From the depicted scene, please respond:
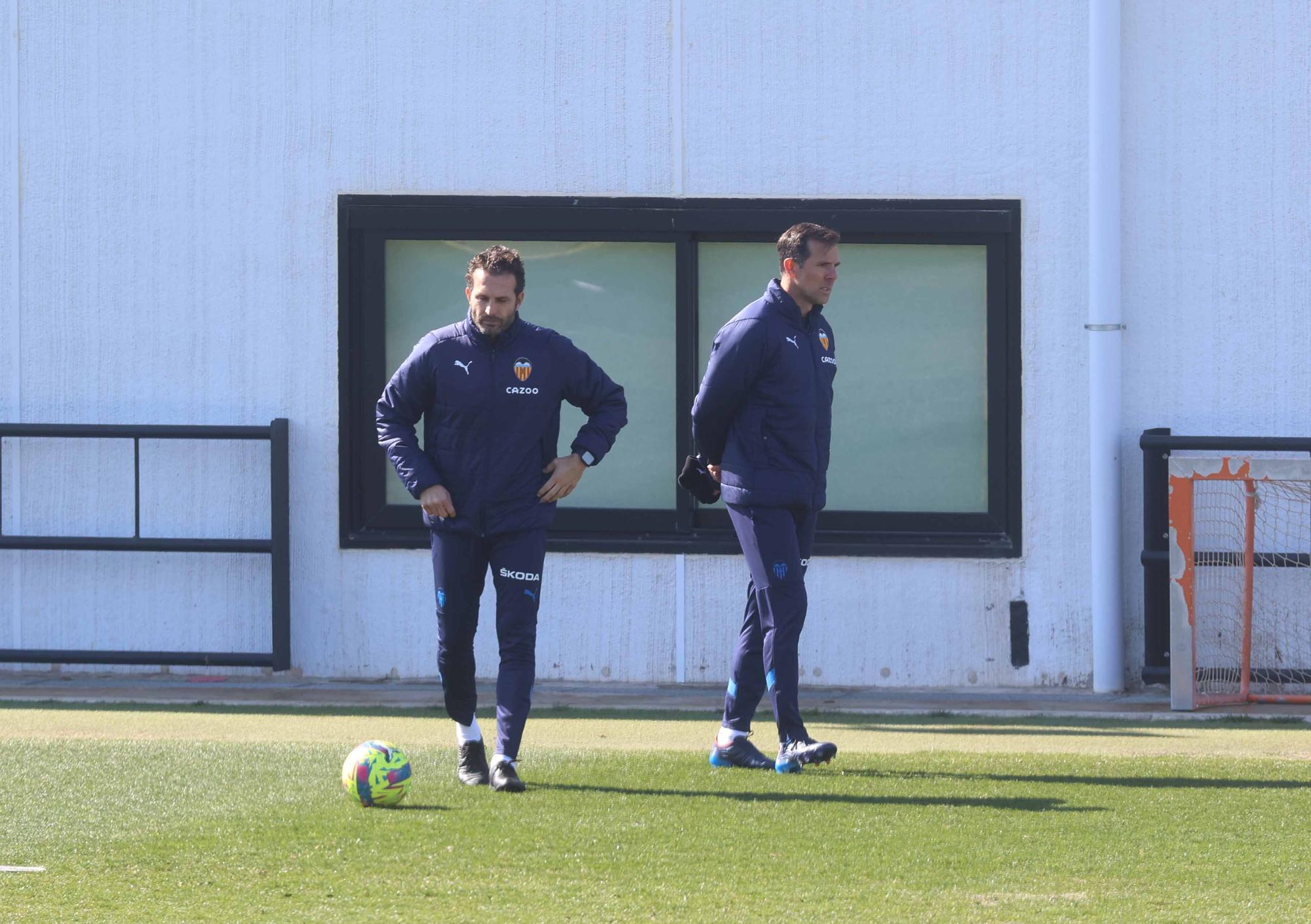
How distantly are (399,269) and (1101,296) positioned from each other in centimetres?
380

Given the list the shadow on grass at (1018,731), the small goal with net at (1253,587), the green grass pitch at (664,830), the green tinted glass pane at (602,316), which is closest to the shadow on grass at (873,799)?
the green grass pitch at (664,830)

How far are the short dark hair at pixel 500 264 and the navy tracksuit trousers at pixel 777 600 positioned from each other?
3.98ft

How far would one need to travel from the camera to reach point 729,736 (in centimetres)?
684

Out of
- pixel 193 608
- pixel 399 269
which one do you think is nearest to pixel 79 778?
pixel 193 608

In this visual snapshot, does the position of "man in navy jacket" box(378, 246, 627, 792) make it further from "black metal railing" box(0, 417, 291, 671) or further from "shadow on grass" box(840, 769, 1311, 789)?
"black metal railing" box(0, 417, 291, 671)

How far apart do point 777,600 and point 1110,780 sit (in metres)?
1.42

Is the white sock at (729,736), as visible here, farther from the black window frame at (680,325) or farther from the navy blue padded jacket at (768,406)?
the black window frame at (680,325)

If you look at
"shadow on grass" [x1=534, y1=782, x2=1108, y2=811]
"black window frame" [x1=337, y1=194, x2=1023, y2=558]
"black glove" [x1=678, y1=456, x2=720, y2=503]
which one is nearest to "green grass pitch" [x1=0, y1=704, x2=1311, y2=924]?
"shadow on grass" [x1=534, y1=782, x2=1108, y2=811]

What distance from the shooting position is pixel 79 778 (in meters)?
6.67

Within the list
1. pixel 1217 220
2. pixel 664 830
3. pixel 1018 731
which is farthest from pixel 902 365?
pixel 664 830

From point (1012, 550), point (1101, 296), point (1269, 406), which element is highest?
point (1101, 296)

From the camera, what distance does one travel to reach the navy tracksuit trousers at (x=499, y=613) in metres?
6.40

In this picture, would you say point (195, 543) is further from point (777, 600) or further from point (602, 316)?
point (777, 600)

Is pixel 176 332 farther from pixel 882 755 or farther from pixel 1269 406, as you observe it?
pixel 1269 406
